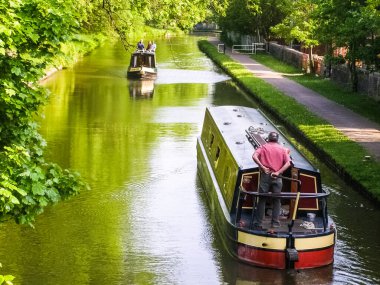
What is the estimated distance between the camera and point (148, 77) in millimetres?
40812

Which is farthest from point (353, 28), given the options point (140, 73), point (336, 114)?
point (140, 73)

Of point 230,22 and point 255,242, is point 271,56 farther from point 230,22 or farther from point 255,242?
point 255,242

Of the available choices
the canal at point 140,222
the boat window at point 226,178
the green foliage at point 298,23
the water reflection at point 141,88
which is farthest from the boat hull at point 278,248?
the green foliage at point 298,23

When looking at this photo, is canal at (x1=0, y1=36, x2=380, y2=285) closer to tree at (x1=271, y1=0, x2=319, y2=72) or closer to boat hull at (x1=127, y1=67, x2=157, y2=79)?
boat hull at (x1=127, y1=67, x2=157, y2=79)

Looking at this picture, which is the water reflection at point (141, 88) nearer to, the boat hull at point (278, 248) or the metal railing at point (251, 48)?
the metal railing at point (251, 48)

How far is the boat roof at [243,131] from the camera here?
44.9ft

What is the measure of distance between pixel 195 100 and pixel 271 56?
23.8 metres

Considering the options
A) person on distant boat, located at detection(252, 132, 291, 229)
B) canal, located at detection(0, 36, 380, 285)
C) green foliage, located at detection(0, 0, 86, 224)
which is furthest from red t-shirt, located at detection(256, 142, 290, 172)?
green foliage, located at detection(0, 0, 86, 224)

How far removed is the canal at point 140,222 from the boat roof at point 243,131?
158cm

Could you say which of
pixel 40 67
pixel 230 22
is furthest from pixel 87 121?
pixel 230 22

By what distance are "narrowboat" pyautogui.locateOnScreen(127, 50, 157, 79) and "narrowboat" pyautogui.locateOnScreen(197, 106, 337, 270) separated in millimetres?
25216

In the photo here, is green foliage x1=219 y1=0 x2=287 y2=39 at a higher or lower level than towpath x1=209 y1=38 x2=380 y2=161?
higher

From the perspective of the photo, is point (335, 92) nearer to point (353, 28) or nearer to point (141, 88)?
point (353, 28)

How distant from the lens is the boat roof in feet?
44.9
